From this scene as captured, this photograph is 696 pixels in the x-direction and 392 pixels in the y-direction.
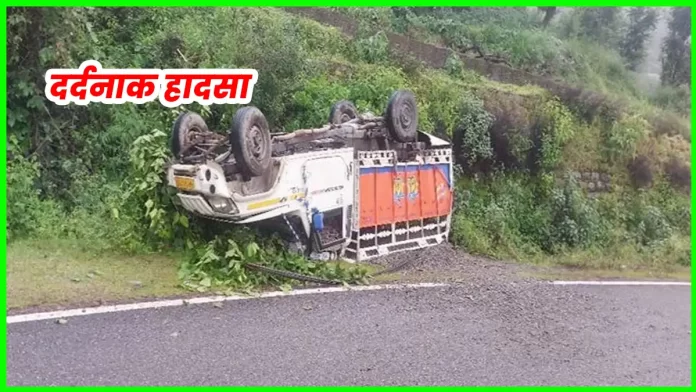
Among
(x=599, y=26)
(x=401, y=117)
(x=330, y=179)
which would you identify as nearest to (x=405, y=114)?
(x=401, y=117)

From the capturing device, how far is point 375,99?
11.9 m

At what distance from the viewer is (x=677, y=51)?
22766mm

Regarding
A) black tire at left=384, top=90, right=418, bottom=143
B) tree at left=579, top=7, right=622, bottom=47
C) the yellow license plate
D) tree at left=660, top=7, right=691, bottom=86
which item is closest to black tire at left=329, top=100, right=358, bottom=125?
black tire at left=384, top=90, right=418, bottom=143

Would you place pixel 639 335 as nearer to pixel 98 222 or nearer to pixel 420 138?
pixel 420 138

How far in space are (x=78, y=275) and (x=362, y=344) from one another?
2.93m

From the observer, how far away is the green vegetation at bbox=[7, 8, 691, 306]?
7.14 meters

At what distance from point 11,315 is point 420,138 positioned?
650 centimetres

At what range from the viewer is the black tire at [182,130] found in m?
6.75

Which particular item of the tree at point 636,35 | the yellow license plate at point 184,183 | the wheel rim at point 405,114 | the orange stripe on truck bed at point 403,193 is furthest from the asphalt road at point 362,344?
the tree at point 636,35

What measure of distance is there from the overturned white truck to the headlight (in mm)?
10

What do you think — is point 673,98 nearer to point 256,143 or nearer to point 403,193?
point 403,193

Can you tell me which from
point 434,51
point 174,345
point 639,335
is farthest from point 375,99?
point 174,345

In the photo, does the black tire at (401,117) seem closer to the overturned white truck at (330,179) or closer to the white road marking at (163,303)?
the overturned white truck at (330,179)

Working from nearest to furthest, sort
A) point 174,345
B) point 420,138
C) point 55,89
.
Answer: point 174,345, point 55,89, point 420,138
